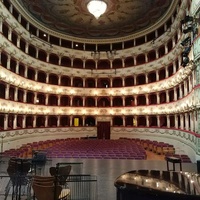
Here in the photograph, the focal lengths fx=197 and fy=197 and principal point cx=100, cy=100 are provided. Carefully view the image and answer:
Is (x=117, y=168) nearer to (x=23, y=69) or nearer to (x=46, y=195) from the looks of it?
(x=46, y=195)

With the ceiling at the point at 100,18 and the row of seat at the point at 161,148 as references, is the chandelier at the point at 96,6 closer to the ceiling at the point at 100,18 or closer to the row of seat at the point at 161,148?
the ceiling at the point at 100,18

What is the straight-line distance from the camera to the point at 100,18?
30359 mm

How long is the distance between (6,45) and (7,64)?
7.12 feet

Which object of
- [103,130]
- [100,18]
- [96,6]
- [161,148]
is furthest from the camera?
[103,130]

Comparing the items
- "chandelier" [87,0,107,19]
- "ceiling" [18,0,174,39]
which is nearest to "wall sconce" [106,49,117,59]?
"ceiling" [18,0,174,39]

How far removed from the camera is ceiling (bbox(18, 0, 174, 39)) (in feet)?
85.9

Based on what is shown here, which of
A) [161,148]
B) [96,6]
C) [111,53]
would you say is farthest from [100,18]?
[161,148]

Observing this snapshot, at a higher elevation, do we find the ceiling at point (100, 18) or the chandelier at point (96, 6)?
the ceiling at point (100, 18)

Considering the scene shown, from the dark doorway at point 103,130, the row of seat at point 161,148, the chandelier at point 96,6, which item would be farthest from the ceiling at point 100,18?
the row of seat at point 161,148

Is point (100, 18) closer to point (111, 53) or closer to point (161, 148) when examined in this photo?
point (111, 53)

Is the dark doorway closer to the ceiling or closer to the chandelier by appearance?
the ceiling

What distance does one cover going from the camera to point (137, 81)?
35281mm

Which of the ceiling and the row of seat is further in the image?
the ceiling

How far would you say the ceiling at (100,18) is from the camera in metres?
26.2
